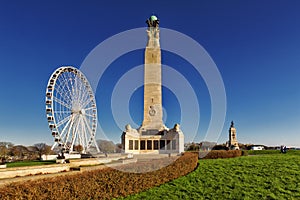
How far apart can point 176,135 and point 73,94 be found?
13.6m

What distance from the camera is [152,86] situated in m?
36.6

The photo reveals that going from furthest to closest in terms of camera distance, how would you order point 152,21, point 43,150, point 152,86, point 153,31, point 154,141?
point 43,150
point 152,21
point 153,31
point 152,86
point 154,141

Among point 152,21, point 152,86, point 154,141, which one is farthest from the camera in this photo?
point 152,21

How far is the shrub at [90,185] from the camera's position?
626 cm

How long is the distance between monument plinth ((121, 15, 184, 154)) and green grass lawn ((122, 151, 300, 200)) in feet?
54.4

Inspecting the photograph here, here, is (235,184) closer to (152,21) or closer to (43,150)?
(152,21)

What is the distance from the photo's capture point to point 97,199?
825 centimetres

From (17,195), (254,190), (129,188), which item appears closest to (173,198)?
(129,188)

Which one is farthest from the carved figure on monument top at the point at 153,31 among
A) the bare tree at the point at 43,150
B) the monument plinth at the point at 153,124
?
the bare tree at the point at 43,150

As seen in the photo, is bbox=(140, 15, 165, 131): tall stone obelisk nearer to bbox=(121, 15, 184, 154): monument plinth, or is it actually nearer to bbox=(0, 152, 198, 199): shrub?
bbox=(121, 15, 184, 154): monument plinth

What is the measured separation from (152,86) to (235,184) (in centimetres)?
2534

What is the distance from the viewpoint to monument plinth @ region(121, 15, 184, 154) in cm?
3247

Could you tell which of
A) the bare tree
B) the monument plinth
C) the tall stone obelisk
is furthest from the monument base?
the bare tree

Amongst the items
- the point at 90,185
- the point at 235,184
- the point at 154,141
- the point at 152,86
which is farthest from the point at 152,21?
the point at 90,185
